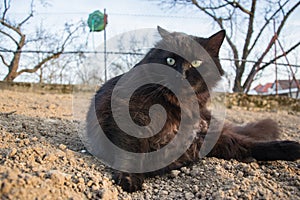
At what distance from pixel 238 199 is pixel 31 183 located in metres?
1.05

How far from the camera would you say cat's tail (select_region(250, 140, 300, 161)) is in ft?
7.26

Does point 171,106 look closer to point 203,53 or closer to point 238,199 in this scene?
point 203,53

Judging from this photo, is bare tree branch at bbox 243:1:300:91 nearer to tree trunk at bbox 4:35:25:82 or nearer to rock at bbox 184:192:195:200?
tree trunk at bbox 4:35:25:82

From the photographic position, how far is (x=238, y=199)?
153 centimetres

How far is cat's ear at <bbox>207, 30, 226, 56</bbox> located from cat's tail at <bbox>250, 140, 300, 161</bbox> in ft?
2.81

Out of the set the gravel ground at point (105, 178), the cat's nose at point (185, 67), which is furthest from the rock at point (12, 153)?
the cat's nose at point (185, 67)

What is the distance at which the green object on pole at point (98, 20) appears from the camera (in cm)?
756

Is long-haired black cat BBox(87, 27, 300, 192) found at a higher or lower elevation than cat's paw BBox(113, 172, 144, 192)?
higher

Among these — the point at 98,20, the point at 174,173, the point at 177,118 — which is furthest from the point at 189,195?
the point at 98,20

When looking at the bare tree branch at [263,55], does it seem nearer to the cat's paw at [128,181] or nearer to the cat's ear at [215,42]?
the cat's ear at [215,42]

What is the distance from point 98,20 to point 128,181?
22.4 feet

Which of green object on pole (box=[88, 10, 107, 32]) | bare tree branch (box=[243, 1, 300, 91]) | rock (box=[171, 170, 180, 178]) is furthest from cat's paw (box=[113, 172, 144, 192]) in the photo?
bare tree branch (box=[243, 1, 300, 91])

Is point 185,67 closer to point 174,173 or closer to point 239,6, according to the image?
point 174,173

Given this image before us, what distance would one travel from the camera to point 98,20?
787 centimetres
